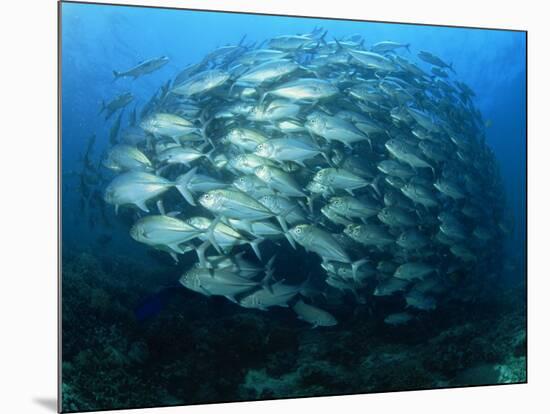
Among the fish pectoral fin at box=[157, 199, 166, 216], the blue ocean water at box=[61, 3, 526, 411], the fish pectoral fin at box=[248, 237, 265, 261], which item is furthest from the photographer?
the fish pectoral fin at box=[248, 237, 265, 261]

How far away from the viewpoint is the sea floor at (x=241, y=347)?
4.30m

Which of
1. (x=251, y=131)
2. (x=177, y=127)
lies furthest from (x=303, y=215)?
(x=177, y=127)

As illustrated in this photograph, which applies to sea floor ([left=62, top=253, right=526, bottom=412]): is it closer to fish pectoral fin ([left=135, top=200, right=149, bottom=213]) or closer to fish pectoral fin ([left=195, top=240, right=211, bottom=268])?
fish pectoral fin ([left=195, top=240, right=211, bottom=268])

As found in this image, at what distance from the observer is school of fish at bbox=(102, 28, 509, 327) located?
4445mm

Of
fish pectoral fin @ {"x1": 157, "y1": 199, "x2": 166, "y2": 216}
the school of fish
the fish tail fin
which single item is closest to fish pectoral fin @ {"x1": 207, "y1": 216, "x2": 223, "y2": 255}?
the school of fish

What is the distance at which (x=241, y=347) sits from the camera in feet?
15.0

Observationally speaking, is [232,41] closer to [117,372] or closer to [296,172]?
[296,172]

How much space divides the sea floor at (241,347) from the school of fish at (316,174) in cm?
15

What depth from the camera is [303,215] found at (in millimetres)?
4676

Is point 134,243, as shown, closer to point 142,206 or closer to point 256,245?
point 142,206

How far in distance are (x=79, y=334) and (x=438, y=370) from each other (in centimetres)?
234

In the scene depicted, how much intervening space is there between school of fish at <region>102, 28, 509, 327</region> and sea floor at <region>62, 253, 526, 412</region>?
0.15 meters

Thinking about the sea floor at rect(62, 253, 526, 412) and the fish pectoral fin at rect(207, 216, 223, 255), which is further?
the fish pectoral fin at rect(207, 216, 223, 255)

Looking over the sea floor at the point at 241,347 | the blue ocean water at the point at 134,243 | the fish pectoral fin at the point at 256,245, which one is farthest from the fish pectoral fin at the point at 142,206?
the fish pectoral fin at the point at 256,245
